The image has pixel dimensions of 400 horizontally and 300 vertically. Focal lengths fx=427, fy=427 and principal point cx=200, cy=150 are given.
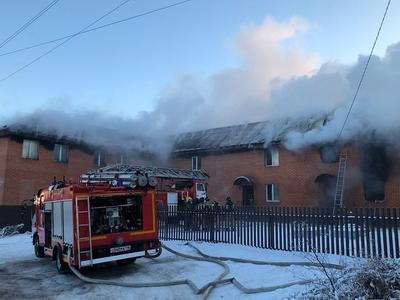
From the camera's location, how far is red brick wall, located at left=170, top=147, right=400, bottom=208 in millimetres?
22344

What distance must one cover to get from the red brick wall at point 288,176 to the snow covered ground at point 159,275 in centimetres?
1188

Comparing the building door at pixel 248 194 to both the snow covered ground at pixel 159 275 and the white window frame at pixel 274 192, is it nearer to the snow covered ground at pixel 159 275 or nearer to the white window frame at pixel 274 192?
the white window frame at pixel 274 192

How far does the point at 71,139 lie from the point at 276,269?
20519 mm

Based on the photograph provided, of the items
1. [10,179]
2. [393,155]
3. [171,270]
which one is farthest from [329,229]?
[10,179]

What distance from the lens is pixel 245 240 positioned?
42.8 feet

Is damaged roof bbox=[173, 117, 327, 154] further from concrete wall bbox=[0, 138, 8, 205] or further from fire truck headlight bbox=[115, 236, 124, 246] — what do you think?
fire truck headlight bbox=[115, 236, 124, 246]

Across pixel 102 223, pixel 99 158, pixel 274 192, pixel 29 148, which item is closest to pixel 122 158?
pixel 99 158

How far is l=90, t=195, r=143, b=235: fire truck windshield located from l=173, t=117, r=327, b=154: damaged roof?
16.2m

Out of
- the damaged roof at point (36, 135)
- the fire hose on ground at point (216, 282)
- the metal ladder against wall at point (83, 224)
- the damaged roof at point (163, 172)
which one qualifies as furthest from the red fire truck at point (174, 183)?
the fire hose on ground at point (216, 282)

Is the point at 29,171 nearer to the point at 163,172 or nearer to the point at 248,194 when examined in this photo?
the point at 163,172

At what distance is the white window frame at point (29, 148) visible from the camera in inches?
990

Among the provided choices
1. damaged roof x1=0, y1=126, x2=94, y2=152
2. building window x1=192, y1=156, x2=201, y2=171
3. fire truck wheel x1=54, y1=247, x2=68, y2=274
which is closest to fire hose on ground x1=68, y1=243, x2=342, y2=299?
fire truck wheel x1=54, y1=247, x2=68, y2=274

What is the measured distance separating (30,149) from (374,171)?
19.4 metres

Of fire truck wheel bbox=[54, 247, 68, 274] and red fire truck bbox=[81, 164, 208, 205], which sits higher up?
red fire truck bbox=[81, 164, 208, 205]
